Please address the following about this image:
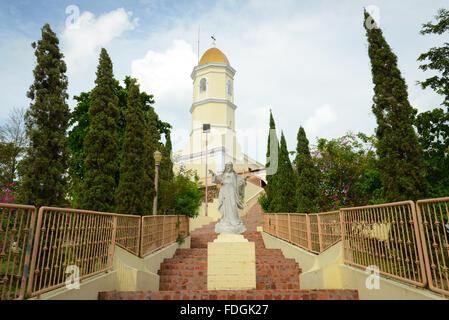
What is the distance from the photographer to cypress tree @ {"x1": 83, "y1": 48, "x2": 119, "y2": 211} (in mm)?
8992

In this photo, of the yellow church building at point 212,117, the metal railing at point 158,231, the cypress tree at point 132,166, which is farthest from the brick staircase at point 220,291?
the yellow church building at point 212,117

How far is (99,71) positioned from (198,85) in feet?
76.1

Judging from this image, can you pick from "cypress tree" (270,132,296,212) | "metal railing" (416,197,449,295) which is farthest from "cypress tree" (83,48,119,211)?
"metal railing" (416,197,449,295)

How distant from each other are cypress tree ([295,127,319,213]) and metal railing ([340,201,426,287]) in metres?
6.44

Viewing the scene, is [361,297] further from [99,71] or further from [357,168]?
[99,71]

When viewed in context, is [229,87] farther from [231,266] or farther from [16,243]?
[16,243]

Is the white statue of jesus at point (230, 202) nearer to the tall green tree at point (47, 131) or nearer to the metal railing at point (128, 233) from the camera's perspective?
the metal railing at point (128, 233)

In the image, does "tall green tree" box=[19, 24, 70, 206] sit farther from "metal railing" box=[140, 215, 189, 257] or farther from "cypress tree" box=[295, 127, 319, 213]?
"cypress tree" box=[295, 127, 319, 213]

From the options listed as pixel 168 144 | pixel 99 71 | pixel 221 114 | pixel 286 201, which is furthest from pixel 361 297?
pixel 221 114

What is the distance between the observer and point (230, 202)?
23.4 ft

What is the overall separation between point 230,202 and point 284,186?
24.9 feet

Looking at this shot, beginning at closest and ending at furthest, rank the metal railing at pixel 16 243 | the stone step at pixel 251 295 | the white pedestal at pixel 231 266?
the metal railing at pixel 16 243 < the stone step at pixel 251 295 < the white pedestal at pixel 231 266

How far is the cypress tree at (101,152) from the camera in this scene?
8.99 meters

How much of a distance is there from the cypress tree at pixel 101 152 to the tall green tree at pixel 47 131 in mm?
841
